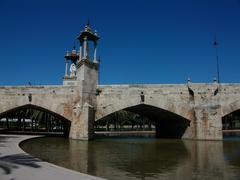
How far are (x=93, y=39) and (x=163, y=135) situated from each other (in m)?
12.5

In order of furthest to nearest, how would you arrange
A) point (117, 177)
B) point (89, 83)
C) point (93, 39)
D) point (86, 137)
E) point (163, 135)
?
point (163, 135) → point (93, 39) → point (89, 83) → point (86, 137) → point (117, 177)

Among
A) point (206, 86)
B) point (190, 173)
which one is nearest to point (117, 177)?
point (190, 173)

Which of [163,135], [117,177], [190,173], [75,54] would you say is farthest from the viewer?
[75,54]

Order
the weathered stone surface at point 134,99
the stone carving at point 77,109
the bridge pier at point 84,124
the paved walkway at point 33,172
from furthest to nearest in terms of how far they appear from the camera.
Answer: the weathered stone surface at point 134,99
the stone carving at point 77,109
the bridge pier at point 84,124
the paved walkway at point 33,172

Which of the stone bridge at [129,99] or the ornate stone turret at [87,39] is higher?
the ornate stone turret at [87,39]

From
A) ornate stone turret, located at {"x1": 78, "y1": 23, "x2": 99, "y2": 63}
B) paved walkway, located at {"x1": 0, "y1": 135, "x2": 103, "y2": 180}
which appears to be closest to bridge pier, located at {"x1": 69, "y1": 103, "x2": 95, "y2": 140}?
ornate stone turret, located at {"x1": 78, "y1": 23, "x2": 99, "y2": 63}

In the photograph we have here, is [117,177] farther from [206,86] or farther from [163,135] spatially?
[163,135]

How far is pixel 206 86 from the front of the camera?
23.1 m

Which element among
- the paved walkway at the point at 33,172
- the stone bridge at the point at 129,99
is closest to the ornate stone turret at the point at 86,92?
the stone bridge at the point at 129,99

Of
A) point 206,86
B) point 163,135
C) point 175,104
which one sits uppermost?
point 206,86

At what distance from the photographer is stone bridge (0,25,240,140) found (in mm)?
22312

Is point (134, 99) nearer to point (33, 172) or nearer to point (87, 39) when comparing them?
point (87, 39)

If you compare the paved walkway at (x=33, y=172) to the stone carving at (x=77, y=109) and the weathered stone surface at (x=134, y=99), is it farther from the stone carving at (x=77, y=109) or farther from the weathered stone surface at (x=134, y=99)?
the weathered stone surface at (x=134, y=99)

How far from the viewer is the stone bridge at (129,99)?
22.3m
